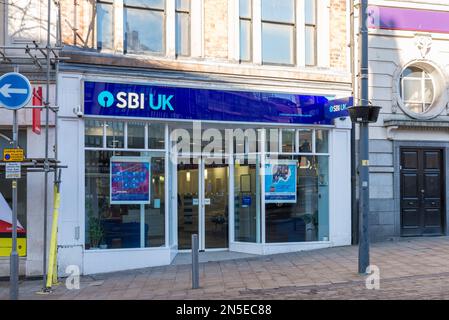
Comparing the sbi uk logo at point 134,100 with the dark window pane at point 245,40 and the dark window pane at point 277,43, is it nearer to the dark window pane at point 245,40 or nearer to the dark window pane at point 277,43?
the dark window pane at point 245,40

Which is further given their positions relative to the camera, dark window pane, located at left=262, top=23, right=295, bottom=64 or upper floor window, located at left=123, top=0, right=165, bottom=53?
dark window pane, located at left=262, top=23, right=295, bottom=64

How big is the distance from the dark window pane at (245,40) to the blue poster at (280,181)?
280cm

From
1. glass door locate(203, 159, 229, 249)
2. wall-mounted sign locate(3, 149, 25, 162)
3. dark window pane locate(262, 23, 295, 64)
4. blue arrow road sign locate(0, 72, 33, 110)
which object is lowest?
glass door locate(203, 159, 229, 249)

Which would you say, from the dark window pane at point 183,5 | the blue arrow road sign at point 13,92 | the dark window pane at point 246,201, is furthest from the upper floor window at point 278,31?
the blue arrow road sign at point 13,92

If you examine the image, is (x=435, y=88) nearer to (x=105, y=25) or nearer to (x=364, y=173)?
(x=364, y=173)

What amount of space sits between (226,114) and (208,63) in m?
1.33

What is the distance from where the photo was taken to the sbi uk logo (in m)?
11.4

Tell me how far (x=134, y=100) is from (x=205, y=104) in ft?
5.64

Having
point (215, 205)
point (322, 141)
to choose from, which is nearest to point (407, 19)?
point (322, 141)

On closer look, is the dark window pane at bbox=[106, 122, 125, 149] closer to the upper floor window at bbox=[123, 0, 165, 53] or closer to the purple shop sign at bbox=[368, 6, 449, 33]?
the upper floor window at bbox=[123, 0, 165, 53]

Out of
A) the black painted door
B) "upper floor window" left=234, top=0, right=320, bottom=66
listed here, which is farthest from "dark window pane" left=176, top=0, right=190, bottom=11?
the black painted door

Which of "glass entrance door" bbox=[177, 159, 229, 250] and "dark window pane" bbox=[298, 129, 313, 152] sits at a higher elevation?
"dark window pane" bbox=[298, 129, 313, 152]

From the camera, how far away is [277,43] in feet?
43.5
